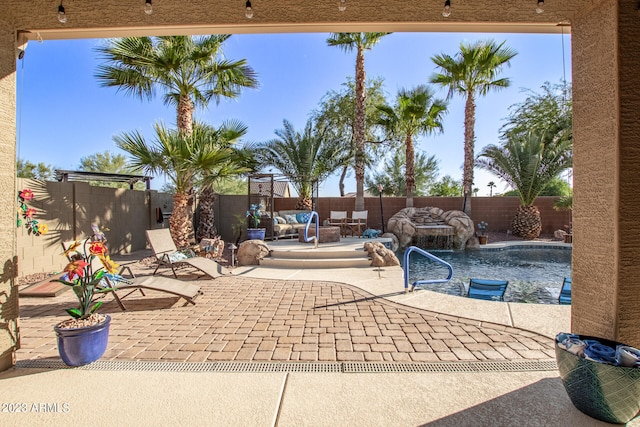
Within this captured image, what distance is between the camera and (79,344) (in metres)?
2.72

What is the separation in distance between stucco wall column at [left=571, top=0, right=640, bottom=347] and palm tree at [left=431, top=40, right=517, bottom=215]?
491 inches

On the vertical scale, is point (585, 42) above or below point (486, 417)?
above

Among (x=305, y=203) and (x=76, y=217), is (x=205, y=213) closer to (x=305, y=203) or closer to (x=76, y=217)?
(x=76, y=217)

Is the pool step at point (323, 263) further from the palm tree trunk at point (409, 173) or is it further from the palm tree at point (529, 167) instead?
the palm tree at point (529, 167)

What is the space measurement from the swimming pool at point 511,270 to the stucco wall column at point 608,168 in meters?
4.48

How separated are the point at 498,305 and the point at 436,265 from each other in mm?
5476

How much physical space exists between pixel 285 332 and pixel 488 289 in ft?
14.0

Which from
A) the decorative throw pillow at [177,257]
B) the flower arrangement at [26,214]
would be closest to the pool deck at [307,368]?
the decorative throw pillow at [177,257]

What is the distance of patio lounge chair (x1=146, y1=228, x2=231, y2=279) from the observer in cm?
586

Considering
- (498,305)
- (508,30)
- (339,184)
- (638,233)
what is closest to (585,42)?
(508,30)

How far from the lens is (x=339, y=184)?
24.3 m

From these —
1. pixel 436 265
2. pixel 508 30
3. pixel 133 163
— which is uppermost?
pixel 508 30

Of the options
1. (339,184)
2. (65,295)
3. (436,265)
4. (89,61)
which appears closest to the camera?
(65,295)

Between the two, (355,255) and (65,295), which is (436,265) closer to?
(355,255)
